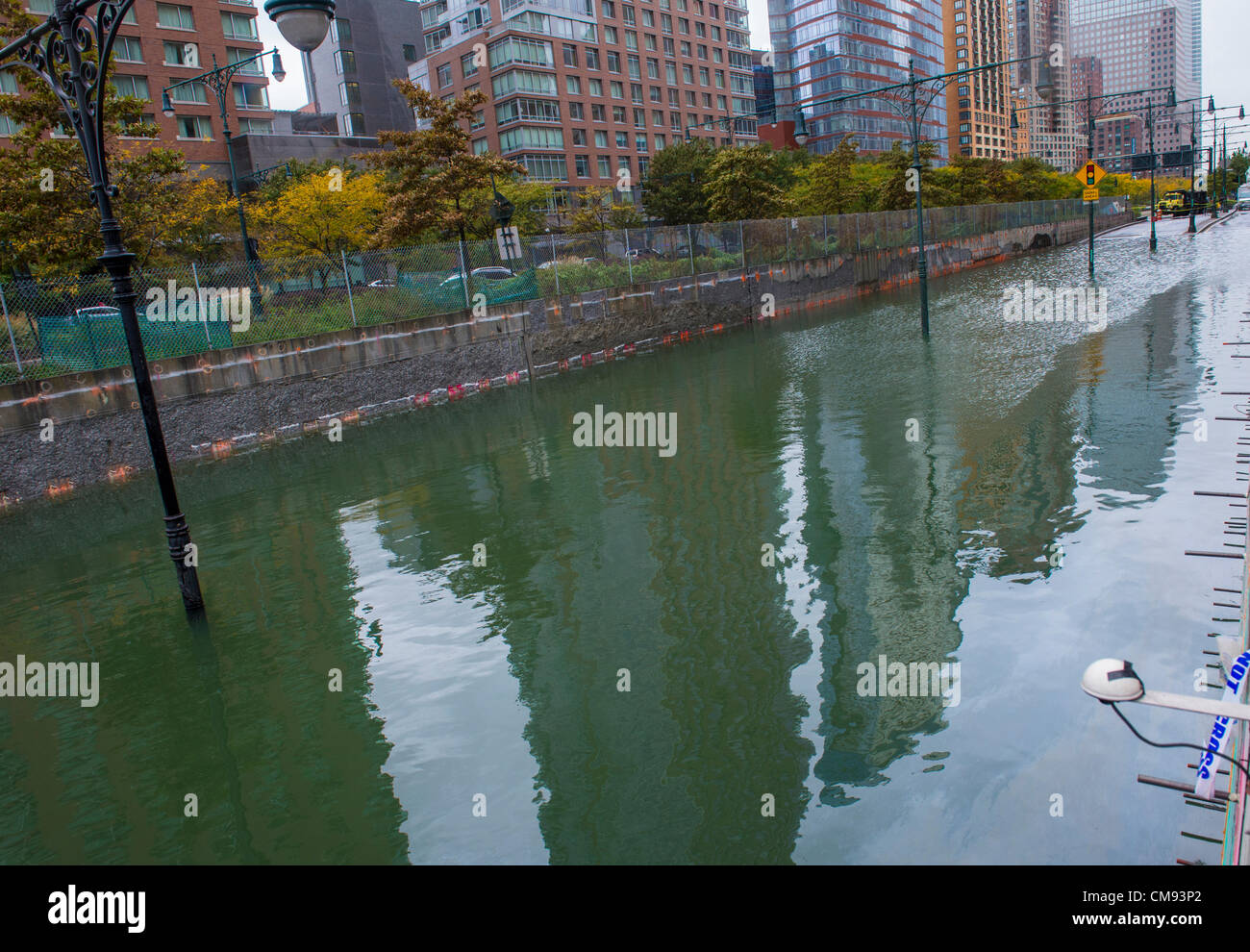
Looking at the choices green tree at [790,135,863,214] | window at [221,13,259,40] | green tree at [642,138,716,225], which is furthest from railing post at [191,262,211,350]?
window at [221,13,259,40]

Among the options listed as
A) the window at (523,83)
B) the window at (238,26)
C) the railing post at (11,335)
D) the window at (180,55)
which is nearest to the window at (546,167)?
the window at (523,83)

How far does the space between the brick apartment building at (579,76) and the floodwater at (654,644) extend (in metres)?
62.0

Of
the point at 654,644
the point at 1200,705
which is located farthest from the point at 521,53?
the point at 1200,705

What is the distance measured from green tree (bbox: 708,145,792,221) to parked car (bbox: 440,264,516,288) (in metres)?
17.8

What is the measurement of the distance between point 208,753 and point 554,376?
20202 millimetres

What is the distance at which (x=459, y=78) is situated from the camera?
268 feet

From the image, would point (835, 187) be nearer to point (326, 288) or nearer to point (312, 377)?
point (326, 288)

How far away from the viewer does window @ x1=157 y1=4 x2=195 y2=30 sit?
188 feet

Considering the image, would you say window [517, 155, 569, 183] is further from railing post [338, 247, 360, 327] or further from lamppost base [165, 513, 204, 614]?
lamppost base [165, 513, 204, 614]

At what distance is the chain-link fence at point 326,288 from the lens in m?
16.8

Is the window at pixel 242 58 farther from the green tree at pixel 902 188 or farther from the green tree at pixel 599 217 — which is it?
the green tree at pixel 902 188
